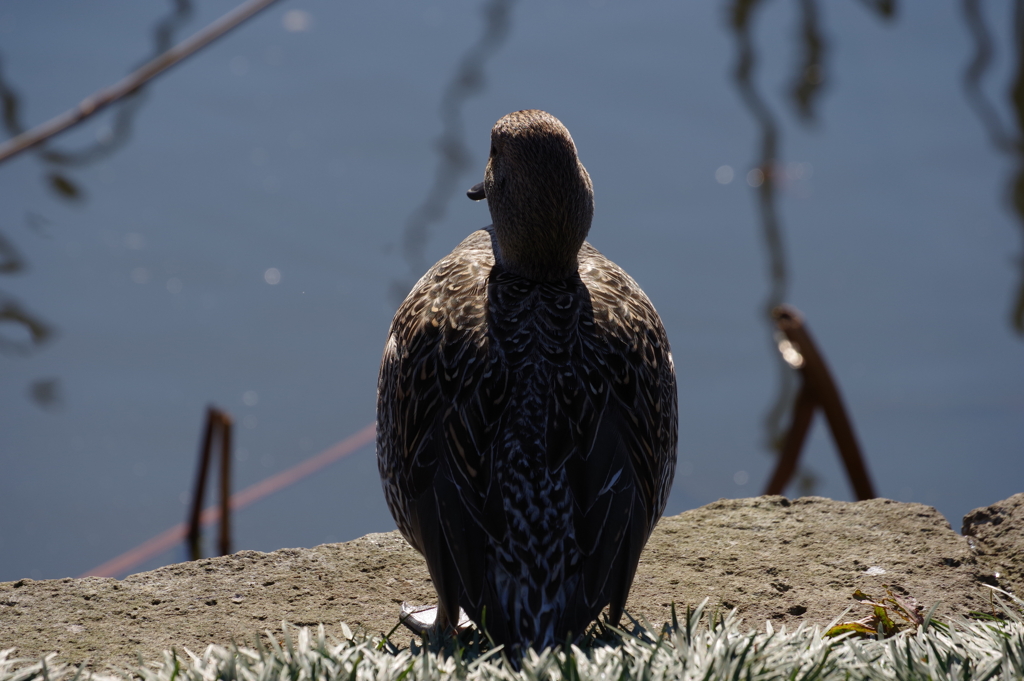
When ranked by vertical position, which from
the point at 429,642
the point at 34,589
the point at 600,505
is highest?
the point at 34,589

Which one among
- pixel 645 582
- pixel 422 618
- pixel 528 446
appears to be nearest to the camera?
pixel 528 446

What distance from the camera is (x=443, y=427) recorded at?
314 centimetres

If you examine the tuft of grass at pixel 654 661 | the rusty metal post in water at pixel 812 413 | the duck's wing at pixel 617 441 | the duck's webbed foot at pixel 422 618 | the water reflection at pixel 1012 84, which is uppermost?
the water reflection at pixel 1012 84

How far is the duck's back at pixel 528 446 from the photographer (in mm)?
2973

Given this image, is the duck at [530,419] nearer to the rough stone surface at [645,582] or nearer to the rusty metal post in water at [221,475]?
the rough stone surface at [645,582]

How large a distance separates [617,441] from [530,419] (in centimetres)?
29

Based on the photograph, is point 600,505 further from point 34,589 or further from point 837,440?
point 837,440

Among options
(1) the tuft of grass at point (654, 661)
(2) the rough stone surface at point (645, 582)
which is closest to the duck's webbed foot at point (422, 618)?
(2) the rough stone surface at point (645, 582)

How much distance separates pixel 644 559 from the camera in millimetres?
4215

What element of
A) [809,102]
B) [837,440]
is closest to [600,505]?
[837,440]

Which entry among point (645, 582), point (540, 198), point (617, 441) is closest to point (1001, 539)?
point (645, 582)

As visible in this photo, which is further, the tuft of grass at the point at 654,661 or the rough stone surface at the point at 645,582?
the rough stone surface at the point at 645,582

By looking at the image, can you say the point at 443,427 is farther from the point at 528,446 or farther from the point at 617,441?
the point at 617,441

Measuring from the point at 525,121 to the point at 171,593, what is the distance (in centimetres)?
228
